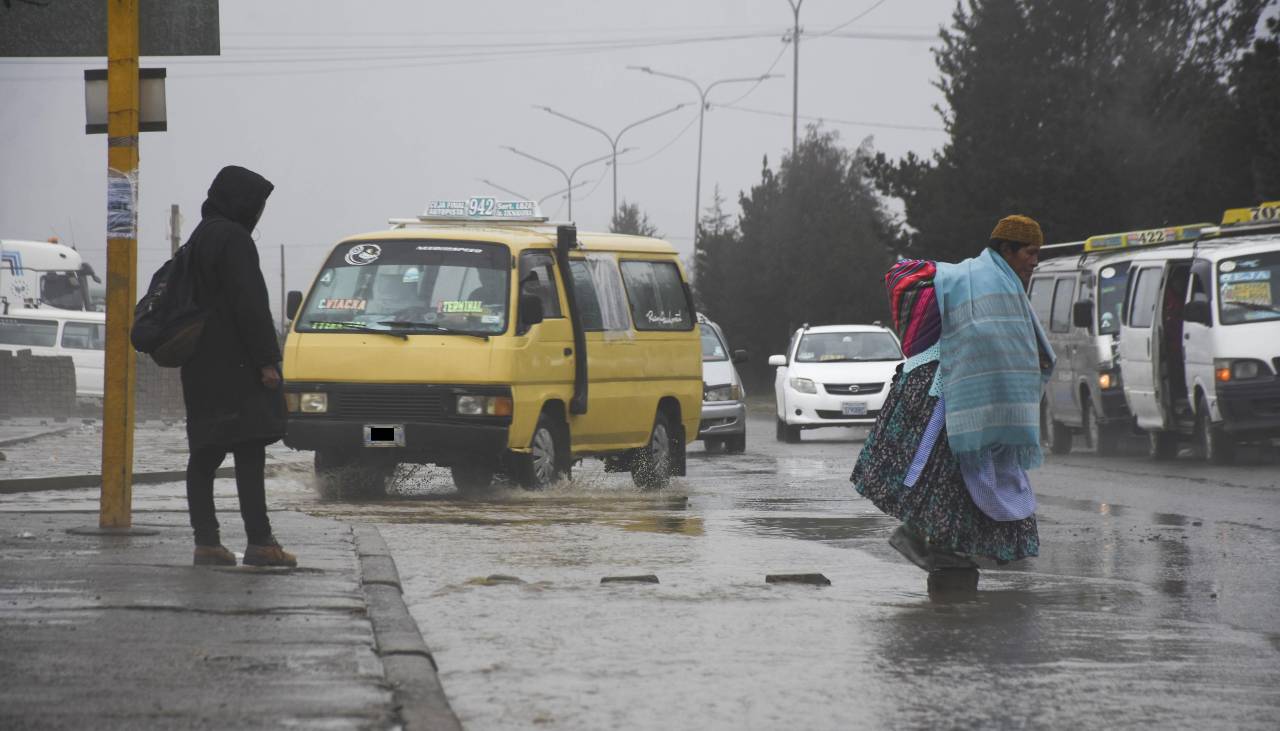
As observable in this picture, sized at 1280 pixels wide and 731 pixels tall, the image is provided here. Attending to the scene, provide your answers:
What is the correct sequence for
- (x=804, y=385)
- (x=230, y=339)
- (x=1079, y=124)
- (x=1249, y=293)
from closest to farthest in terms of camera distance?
(x=230, y=339) < (x=1249, y=293) < (x=804, y=385) < (x=1079, y=124)

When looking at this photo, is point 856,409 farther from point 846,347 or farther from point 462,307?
point 462,307

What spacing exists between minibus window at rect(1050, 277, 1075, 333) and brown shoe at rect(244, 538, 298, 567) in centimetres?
1662

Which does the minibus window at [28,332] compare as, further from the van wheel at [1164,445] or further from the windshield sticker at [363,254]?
the windshield sticker at [363,254]

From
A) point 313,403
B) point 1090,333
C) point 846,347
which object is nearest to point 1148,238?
point 1090,333

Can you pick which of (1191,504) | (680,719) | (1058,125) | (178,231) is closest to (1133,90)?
(1058,125)

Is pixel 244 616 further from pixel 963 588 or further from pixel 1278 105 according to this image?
pixel 1278 105

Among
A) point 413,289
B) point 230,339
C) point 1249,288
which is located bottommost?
point 230,339

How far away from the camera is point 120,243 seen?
10.0 m

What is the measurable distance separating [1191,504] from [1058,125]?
3320 centimetres

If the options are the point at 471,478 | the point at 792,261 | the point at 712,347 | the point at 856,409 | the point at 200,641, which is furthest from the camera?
the point at 792,261

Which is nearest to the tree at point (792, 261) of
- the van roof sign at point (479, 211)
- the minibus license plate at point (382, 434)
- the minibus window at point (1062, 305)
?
the minibus window at point (1062, 305)

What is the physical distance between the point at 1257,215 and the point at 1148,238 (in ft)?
6.83

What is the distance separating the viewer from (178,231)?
44.5m

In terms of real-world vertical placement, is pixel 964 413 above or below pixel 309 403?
above
